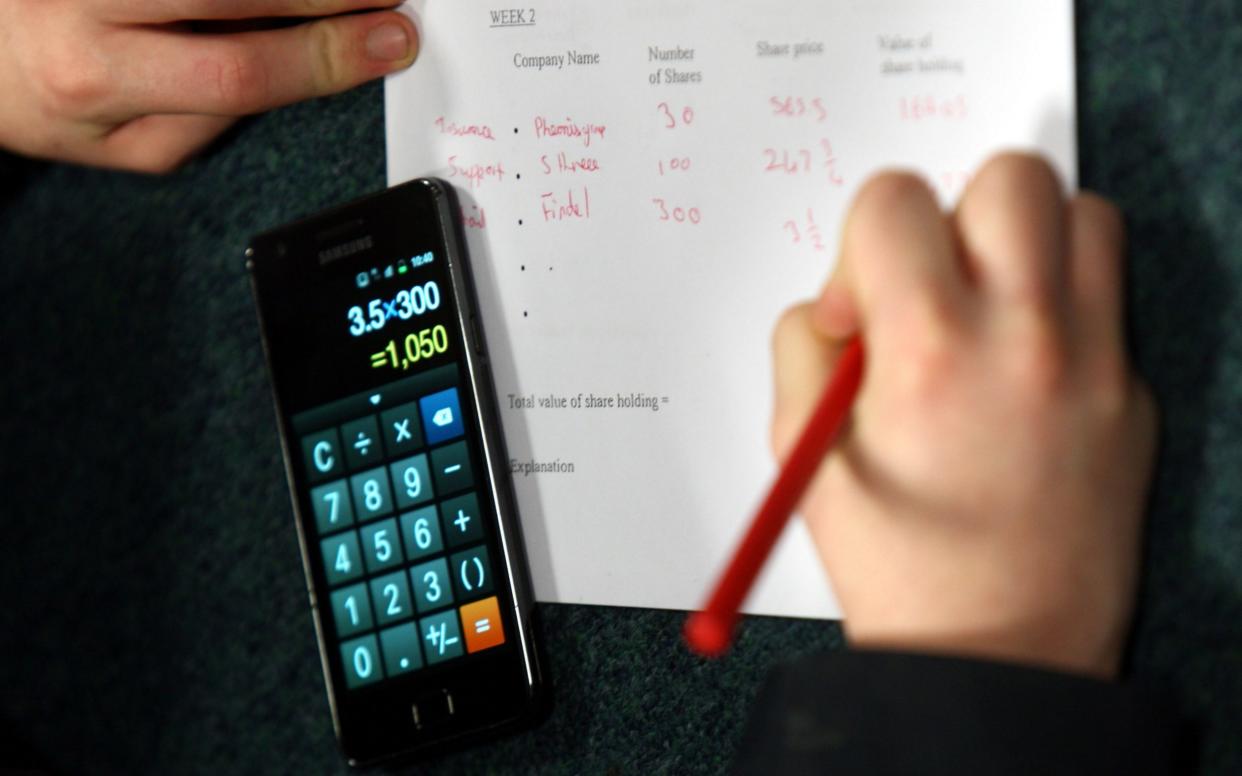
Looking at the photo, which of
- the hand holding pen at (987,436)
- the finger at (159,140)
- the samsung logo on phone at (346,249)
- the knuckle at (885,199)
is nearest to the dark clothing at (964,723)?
the hand holding pen at (987,436)

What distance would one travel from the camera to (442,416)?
44 centimetres

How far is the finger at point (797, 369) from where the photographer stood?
343 millimetres

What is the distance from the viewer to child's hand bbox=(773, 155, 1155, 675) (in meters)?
0.30

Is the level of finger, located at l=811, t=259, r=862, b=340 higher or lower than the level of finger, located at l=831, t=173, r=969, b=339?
lower

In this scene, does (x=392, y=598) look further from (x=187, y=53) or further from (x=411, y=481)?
(x=187, y=53)

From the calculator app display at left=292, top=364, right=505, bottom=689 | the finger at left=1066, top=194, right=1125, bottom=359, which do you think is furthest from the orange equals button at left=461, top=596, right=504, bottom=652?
the finger at left=1066, top=194, right=1125, bottom=359

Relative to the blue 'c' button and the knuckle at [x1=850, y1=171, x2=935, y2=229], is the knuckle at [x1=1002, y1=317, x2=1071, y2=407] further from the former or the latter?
the blue 'c' button

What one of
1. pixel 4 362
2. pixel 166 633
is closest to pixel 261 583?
pixel 166 633

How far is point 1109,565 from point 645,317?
0.63 feet

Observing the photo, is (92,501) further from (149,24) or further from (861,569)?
(861,569)

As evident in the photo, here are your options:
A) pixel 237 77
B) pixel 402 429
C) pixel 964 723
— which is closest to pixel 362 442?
pixel 402 429

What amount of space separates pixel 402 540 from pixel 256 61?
0.69ft

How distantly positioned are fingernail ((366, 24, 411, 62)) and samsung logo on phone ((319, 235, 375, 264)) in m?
0.08

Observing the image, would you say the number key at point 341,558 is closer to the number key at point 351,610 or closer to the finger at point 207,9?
the number key at point 351,610
